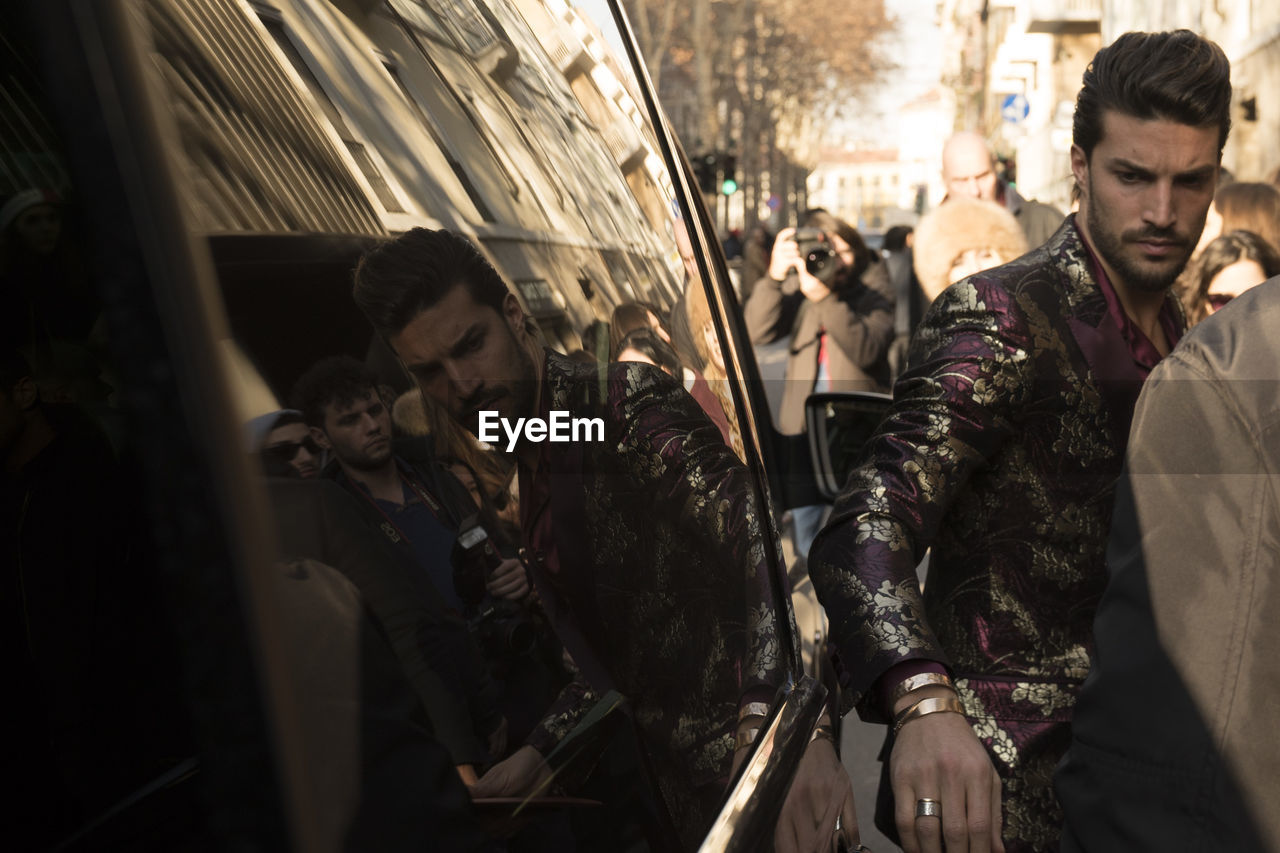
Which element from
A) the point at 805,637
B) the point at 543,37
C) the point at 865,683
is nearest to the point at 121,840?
the point at 543,37

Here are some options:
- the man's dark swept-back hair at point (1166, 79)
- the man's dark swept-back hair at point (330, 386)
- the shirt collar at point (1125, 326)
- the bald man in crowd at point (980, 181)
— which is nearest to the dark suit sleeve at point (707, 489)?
the man's dark swept-back hair at point (330, 386)

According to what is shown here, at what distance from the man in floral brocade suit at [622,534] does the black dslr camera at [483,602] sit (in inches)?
2.0

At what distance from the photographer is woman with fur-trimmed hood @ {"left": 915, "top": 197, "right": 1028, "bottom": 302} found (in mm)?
4145

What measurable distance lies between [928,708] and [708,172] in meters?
15.9

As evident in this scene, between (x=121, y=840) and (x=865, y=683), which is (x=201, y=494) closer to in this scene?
(x=121, y=840)

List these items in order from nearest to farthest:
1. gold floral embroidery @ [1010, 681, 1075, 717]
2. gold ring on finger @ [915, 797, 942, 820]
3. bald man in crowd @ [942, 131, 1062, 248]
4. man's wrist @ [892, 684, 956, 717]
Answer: gold ring on finger @ [915, 797, 942, 820] → man's wrist @ [892, 684, 956, 717] → gold floral embroidery @ [1010, 681, 1075, 717] → bald man in crowd @ [942, 131, 1062, 248]

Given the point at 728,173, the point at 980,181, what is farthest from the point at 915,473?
the point at 728,173

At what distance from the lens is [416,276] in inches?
36.6

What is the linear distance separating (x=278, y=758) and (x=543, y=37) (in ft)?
2.73

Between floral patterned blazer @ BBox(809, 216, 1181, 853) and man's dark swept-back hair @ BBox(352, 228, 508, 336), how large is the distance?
987mm

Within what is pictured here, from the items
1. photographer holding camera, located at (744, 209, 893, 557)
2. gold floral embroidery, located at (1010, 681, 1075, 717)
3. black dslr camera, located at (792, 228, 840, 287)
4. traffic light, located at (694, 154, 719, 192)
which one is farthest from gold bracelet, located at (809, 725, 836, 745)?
traffic light, located at (694, 154, 719, 192)

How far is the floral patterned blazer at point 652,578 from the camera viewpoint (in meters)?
1.04

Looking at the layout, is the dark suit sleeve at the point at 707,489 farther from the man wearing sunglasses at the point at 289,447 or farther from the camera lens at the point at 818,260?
the camera lens at the point at 818,260

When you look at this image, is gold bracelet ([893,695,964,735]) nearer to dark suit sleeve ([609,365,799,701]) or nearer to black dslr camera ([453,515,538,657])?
dark suit sleeve ([609,365,799,701])
